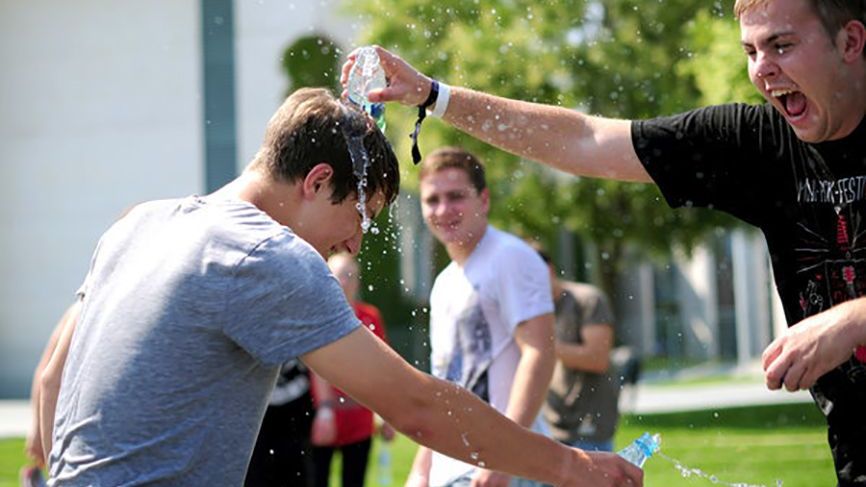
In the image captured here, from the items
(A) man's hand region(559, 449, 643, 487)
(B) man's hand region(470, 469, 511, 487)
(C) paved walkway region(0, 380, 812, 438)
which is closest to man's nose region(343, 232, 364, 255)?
(A) man's hand region(559, 449, 643, 487)

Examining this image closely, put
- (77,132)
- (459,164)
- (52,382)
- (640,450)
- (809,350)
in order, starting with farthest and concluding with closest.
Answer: (77,132) < (459,164) < (52,382) < (640,450) < (809,350)

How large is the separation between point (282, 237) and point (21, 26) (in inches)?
1308

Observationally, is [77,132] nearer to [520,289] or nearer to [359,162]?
[520,289]

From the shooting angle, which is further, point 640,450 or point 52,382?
point 52,382

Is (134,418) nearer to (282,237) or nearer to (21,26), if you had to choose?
(282,237)

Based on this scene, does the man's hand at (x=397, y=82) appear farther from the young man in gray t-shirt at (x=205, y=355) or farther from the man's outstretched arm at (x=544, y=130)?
the young man in gray t-shirt at (x=205, y=355)

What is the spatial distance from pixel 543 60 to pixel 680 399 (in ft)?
25.8

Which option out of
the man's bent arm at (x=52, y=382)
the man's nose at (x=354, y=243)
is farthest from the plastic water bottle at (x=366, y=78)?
the man's bent arm at (x=52, y=382)

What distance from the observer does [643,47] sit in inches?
829

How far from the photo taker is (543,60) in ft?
68.4

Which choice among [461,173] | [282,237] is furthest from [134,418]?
[461,173]

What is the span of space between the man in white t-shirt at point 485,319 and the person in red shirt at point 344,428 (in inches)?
99.5

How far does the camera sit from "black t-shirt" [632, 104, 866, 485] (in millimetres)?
3732

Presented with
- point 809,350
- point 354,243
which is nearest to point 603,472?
point 809,350
